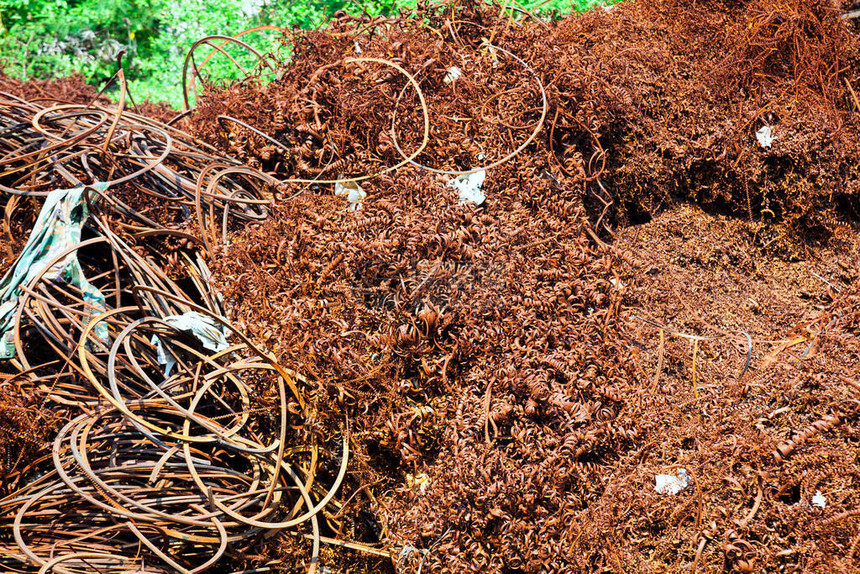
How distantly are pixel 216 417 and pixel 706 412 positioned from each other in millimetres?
→ 1952

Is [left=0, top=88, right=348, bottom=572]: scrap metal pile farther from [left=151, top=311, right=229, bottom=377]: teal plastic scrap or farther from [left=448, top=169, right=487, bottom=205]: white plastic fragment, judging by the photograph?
[left=448, top=169, right=487, bottom=205]: white plastic fragment

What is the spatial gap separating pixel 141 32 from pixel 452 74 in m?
5.56

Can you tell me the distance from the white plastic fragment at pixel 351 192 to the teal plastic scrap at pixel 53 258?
1.11 metres

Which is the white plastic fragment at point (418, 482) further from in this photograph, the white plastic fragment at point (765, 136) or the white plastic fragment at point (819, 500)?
the white plastic fragment at point (765, 136)

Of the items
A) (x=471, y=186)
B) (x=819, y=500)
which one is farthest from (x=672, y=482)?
(x=471, y=186)

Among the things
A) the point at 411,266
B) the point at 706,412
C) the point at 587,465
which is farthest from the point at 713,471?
the point at 411,266

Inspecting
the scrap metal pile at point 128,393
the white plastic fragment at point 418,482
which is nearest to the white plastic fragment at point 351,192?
the scrap metal pile at point 128,393

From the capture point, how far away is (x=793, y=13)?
333 centimetres

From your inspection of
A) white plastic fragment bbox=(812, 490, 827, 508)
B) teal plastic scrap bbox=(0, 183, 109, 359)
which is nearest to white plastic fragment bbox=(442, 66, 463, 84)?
teal plastic scrap bbox=(0, 183, 109, 359)

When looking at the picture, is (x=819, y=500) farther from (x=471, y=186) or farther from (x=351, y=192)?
(x=351, y=192)

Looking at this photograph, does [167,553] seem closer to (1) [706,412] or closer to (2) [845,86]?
(1) [706,412]

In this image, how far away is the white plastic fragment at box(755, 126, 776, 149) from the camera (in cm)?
310

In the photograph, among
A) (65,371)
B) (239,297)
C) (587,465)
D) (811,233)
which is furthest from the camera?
(811,233)

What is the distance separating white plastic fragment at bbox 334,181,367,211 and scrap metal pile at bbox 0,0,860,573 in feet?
0.08
